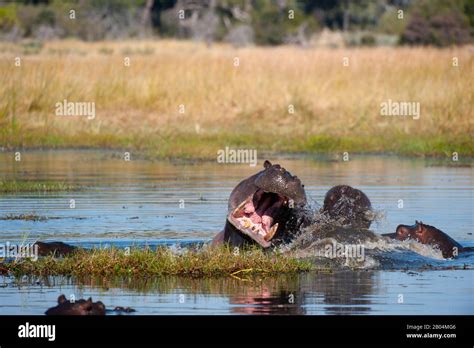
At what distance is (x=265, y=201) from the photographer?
9.87 metres

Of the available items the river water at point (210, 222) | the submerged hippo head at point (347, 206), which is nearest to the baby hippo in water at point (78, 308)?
the river water at point (210, 222)

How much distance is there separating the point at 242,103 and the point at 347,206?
12.0 meters

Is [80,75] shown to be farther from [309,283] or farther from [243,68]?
[309,283]

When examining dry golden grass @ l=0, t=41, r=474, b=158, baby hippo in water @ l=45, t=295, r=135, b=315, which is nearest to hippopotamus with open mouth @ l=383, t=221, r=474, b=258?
baby hippo in water @ l=45, t=295, r=135, b=315

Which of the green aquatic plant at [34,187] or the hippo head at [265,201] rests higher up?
the green aquatic plant at [34,187]

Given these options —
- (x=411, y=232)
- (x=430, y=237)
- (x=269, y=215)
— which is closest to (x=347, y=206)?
(x=411, y=232)

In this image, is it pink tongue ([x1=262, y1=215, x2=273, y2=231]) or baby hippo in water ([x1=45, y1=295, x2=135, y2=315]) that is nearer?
baby hippo in water ([x1=45, y1=295, x2=135, y2=315])

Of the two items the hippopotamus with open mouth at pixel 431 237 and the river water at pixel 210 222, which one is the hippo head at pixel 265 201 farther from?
the hippopotamus with open mouth at pixel 431 237

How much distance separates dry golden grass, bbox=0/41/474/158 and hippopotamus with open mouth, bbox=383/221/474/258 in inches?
335

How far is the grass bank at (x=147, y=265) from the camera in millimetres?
9219

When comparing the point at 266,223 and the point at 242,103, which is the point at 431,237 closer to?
the point at 266,223

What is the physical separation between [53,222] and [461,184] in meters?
5.98

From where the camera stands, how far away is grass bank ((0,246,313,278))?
9219 millimetres

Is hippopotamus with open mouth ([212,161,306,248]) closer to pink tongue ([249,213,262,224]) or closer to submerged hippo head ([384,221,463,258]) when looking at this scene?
pink tongue ([249,213,262,224])
